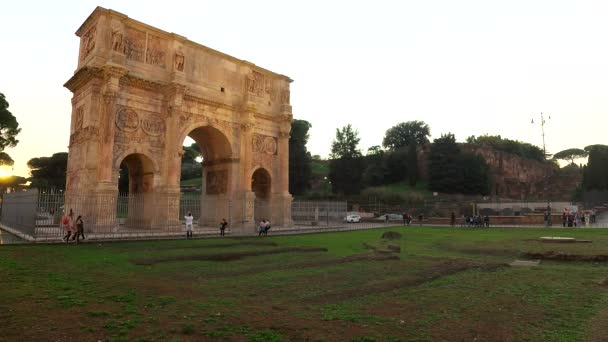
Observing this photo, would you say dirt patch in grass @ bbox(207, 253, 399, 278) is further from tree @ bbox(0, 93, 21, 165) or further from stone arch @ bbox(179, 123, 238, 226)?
tree @ bbox(0, 93, 21, 165)

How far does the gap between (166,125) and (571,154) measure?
108 meters

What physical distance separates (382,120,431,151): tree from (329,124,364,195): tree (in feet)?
62.0

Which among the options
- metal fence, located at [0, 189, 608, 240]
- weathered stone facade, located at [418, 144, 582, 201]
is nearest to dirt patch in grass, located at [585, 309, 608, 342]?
metal fence, located at [0, 189, 608, 240]

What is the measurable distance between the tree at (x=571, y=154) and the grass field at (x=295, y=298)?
105 m

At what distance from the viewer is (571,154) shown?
102 m

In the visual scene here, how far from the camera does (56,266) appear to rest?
10.3 m

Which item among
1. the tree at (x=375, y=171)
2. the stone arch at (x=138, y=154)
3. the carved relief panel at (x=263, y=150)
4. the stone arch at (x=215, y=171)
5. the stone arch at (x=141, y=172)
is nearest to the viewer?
the stone arch at (x=138, y=154)

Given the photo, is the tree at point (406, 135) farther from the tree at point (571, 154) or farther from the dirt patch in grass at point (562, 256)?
the dirt patch in grass at point (562, 256)

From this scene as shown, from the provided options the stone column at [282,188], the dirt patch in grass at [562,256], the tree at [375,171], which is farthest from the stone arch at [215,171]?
the tree at [375,171]

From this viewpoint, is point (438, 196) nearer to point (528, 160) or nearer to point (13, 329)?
point (528, 160)

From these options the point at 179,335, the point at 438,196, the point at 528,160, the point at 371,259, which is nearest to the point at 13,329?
the point at 179,335

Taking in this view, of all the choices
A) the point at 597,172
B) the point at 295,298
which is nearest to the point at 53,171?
the point at 295,298

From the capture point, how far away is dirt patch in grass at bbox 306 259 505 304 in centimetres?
743

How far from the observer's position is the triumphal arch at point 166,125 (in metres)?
21.3
